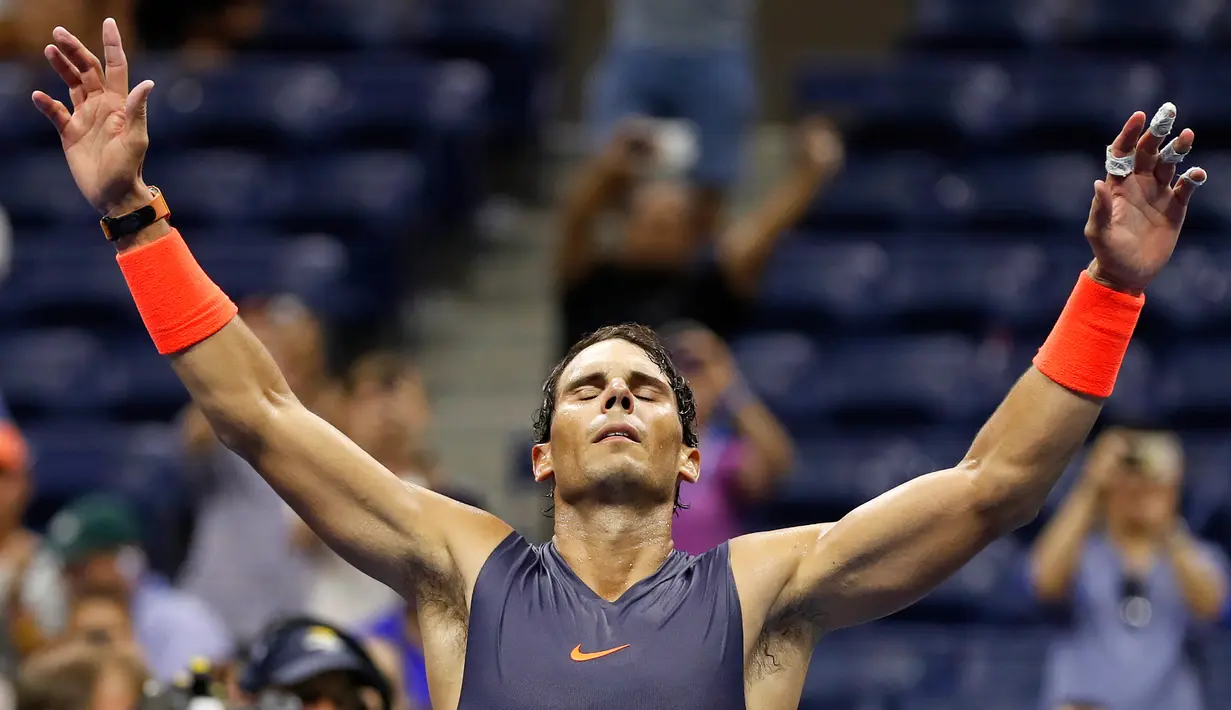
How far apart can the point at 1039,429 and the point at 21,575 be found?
3.57 m

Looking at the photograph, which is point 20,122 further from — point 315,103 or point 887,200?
point 887,200

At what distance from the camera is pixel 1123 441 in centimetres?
597

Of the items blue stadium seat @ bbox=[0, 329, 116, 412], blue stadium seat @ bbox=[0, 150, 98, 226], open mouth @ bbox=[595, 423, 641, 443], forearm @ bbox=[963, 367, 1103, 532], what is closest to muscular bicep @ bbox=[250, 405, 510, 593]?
open mouth @ bbox=[595, 423, 641, 443]

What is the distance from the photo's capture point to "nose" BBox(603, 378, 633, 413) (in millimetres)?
3395

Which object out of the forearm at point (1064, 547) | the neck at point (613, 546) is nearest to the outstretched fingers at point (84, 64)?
the neck at point (613, 546)

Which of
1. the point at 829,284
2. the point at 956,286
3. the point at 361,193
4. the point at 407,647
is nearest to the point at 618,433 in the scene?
the point at 407,647

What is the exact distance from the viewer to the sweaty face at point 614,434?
3346mm

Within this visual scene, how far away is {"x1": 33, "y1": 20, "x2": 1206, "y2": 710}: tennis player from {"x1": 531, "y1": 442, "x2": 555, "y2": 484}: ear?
2.9 inches

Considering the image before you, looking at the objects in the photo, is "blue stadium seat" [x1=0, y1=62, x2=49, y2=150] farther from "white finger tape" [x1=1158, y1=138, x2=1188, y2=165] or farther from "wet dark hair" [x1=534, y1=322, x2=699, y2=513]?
"white finger tape" [x1=1158, y1=138, x2=1188, y2=165]

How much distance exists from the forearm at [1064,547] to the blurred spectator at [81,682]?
9.47ft

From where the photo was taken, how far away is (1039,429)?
322cm

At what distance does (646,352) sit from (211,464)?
3334 millimetres

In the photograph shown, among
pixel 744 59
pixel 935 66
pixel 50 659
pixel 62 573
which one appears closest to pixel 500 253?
pixel 744 59

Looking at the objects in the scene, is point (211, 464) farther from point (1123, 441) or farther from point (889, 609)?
point (889, 609)
